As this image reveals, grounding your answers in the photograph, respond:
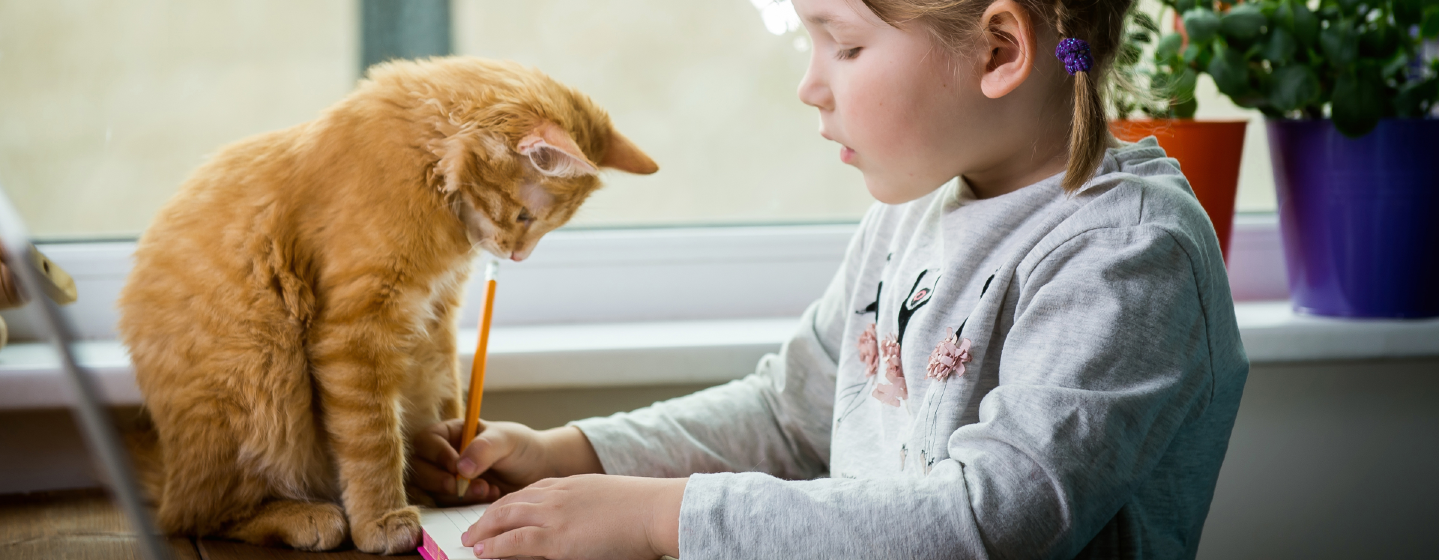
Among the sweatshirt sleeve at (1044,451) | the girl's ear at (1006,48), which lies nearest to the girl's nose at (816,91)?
the girl's ear at (1006,48)

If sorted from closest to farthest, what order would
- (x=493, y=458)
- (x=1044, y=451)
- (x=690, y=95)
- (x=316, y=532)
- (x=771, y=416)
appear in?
1. (x=1044, y=451)
2. (x=316, y=532)
3. (x=493, y=458)
4. (x=771, y=416)
5. (x=690, y=95)

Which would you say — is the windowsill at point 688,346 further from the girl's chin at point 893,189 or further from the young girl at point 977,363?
the girl's chin at point 893,189

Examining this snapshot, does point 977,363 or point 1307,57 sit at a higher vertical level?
point 1307,57

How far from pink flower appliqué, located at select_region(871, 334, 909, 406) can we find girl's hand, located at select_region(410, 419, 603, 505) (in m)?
0.25

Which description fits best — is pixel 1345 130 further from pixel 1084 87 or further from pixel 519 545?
pixel 519 545

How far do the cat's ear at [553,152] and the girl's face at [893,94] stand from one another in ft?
0.59

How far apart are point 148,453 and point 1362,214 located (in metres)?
1.23

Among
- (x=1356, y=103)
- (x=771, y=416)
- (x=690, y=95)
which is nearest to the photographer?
(x=771, y=416)

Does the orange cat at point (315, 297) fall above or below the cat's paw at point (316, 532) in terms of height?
above

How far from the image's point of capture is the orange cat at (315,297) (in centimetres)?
67

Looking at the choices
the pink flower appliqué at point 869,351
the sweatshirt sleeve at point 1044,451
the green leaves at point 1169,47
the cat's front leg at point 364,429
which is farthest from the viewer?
the green leaves at point 1169,47

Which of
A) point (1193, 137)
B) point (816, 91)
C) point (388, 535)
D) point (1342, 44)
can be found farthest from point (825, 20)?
Answer: point (1342, 44)

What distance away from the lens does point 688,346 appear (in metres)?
1.01

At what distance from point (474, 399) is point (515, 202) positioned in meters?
0.16
